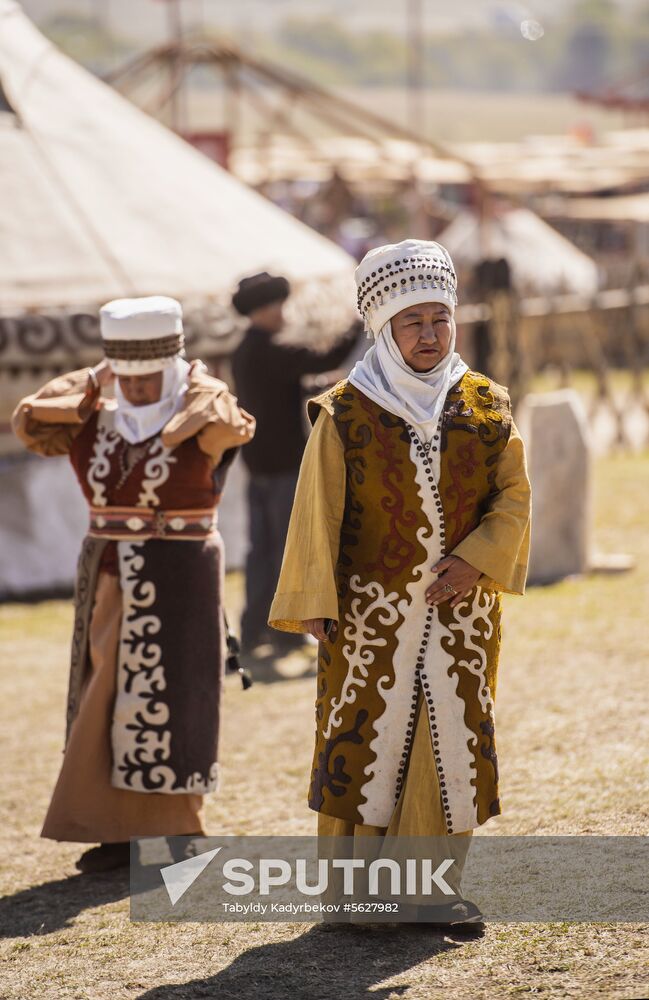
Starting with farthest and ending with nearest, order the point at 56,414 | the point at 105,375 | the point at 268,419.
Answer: the point at 268,419, the point at 105,375, the point at 56,414

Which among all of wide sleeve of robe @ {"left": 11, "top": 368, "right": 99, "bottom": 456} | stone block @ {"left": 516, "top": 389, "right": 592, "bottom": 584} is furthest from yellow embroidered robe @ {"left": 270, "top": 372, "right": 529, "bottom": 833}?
stone block @ {"left": 516, "top": 389, "right": 592, "bottom": 584}

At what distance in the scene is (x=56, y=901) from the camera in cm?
416

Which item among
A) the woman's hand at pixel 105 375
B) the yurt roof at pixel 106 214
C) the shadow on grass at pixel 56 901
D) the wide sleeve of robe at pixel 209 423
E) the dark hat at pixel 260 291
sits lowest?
the shadow on grass at pixel 56 901

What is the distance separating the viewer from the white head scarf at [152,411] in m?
4.25

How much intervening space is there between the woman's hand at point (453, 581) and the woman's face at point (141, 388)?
1.11m

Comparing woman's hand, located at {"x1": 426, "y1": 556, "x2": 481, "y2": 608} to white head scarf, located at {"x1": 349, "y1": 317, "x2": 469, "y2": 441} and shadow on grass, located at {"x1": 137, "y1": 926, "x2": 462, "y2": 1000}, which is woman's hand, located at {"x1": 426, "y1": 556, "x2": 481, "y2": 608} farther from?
shadow on grass, located at {"x1": 137, "y1": 926, "x2": 462, "y2": 1000}

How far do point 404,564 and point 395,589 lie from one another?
6cm

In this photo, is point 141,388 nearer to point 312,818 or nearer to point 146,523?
point 146,523

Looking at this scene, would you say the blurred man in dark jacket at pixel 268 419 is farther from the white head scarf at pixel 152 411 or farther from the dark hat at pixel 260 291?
the white head scarf at pixel 152 411

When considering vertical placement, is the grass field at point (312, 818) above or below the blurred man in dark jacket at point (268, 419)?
below

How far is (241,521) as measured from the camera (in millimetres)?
8445

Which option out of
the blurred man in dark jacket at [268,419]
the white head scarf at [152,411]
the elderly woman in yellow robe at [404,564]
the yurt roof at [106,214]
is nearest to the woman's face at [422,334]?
the elderly woman in yellow robe at [404,564]

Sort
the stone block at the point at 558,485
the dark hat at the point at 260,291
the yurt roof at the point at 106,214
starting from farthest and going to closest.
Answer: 1. the yurt roof at the point at 106,214
2. the stone block at the point at 558,485
3. the dark hat at the point at 260,291

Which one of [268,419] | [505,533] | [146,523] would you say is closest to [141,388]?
[146,523]
